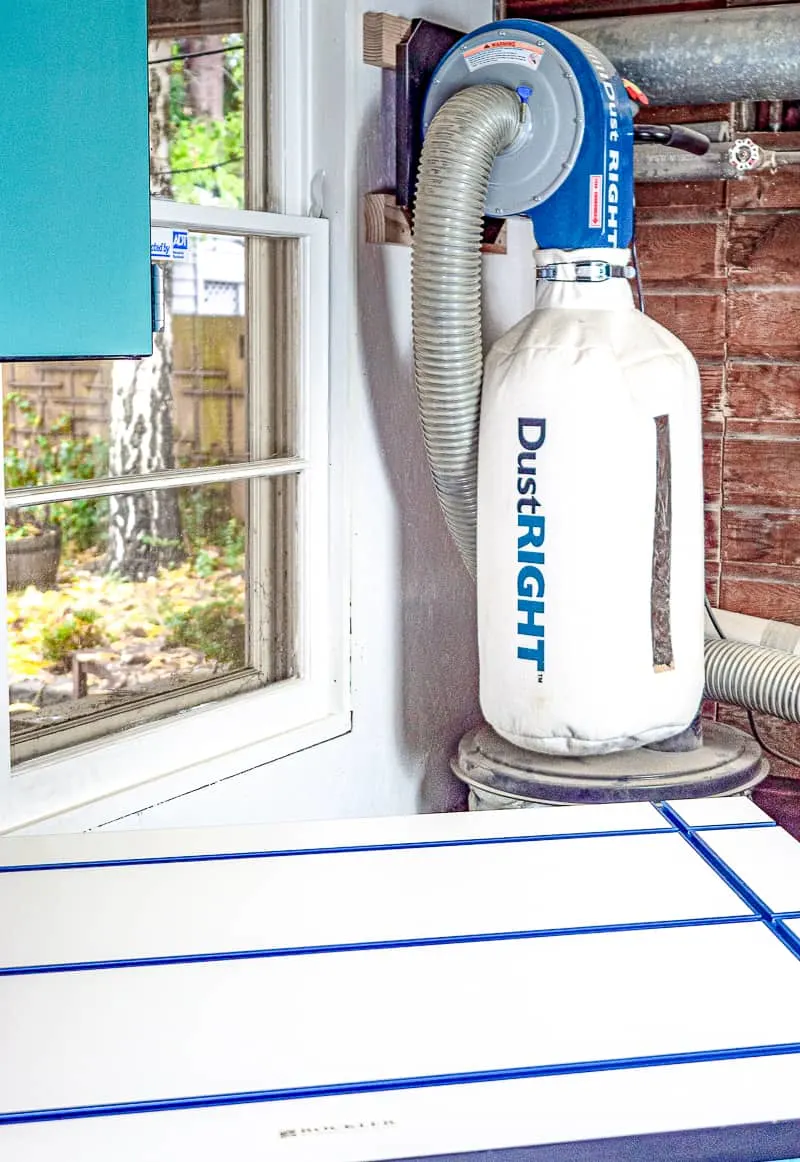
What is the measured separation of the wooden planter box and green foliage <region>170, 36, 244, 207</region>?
62cm

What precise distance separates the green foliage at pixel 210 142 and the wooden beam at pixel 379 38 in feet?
0.77

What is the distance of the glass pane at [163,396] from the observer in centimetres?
229

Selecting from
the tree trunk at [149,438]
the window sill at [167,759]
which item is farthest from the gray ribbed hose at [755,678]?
the tree trunk at [149,438]

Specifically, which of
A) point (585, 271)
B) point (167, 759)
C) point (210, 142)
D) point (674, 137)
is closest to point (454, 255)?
point (585, 271)

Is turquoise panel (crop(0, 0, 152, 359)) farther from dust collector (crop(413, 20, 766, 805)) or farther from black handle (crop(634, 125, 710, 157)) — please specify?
black handle (crop(634, 125, 710, 157))

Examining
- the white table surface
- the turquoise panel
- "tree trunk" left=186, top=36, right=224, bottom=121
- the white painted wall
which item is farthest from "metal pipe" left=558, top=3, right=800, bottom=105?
the turquoise panel

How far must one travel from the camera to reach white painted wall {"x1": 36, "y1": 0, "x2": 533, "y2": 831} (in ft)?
7.91

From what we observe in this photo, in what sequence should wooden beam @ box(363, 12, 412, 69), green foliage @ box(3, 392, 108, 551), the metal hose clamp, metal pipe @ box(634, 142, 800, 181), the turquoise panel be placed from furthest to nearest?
1. metal pipe @ box(634, 142, 800, 181)
2. wooden beam @ box(363, 12, 412, 69)
3. the metal hose clamp
4. green foliage @ box(3, 392, 108, 551)
5. the turquoise panel

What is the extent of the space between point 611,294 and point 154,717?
107cm

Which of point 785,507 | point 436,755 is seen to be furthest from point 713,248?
point 436,755

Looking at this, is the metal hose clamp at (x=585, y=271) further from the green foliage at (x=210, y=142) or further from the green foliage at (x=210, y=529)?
the green foliage at (x=210, y=529)

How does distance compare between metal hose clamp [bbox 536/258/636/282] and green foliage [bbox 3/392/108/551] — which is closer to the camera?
green foliage [bbox 3/392/108/551]

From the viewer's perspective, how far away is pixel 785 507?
9.66ft

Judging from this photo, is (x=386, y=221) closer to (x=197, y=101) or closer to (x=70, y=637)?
(x=197, y=101)
